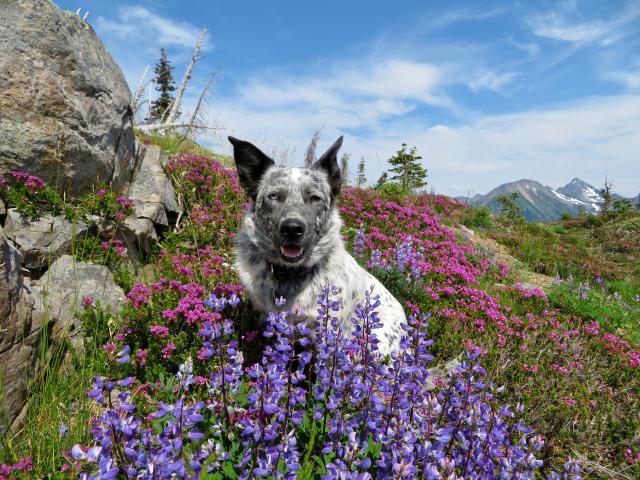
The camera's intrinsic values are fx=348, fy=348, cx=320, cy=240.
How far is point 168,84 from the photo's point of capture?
139ft

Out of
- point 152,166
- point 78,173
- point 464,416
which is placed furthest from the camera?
point 152,166

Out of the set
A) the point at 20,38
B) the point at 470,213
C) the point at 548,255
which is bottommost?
the point at 20,38

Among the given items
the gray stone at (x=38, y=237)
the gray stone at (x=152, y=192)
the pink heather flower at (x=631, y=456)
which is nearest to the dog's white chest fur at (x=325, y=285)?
the gray stone at (x=38, y=237)

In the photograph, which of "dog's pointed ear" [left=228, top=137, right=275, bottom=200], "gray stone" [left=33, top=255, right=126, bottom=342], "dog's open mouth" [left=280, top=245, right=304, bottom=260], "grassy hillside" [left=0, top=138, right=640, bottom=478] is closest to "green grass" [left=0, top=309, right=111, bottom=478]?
"grassy hillside" [left=0, top=138, right=640, bottom=478]

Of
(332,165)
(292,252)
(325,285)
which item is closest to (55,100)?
(332,165)

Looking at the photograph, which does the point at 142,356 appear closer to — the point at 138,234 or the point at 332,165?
the point at 138,234

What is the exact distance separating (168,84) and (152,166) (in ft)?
133

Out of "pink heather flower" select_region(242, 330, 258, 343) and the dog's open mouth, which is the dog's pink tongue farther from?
"pink heather flower" select_region(242, 330, 258, 343)

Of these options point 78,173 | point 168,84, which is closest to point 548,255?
point 78,173

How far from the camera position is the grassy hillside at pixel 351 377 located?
1.72 meters

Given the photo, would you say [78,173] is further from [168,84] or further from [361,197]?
[168,84]

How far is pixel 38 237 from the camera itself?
508cm

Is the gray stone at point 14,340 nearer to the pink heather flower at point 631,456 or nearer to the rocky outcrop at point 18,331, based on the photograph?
the rocky outcrop at point 18,331

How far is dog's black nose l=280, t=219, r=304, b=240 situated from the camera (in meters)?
4.14
